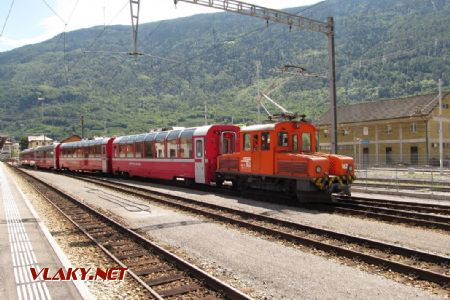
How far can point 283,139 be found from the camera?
1536cm

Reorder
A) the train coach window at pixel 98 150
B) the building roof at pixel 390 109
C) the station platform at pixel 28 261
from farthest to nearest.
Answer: the building roof at pixel 390 109 < the train coach window at pixel 98 150 < the station platform at pixel 28 261

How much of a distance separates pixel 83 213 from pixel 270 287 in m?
9.67

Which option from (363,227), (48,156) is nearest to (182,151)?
(363,227)

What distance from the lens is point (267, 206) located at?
1484cm

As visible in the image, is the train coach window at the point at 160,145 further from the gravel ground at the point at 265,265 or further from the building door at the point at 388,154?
the building door at the point at 388,154

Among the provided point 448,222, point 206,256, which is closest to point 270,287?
point 206,256

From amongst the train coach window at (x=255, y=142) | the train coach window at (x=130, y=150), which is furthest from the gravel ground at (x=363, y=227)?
the train coach window at (x=130, y=150)

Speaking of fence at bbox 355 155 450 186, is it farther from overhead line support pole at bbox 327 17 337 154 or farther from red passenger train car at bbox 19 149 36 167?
red passenger train car at bbox 19 149 36 167

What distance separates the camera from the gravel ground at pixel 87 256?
640 cm

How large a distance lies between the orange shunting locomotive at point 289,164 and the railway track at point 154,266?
20.1 feet

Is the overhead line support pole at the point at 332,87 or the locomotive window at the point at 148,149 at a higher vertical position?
the overhead line support pole at the point at 332,87

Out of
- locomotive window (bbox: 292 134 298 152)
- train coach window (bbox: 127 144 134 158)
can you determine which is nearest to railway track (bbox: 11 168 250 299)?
locomotive window (bbox: 292 134 298 152)

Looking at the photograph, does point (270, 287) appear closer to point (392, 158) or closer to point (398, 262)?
point (398, 262)

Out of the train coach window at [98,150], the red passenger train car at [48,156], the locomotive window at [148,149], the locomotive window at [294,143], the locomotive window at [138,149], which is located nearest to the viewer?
the locomotive window at [294,143]
